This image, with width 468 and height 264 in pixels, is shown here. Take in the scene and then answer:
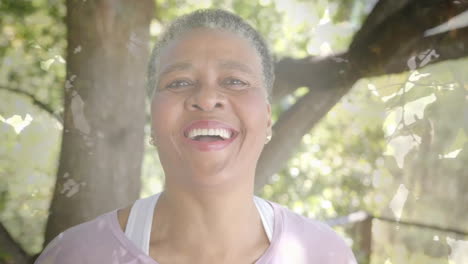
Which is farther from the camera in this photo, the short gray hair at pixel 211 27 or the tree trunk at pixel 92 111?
the tree trunk at pixel 92 111

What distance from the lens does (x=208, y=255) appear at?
1152 millimetres

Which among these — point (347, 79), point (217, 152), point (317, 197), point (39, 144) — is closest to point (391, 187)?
point (317, 197)

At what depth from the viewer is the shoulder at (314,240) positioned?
3.91 ft

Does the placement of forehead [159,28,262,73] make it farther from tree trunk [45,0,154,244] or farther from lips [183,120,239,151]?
tree trunk [45,0,154,244]

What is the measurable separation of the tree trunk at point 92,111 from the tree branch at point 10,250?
87 mm

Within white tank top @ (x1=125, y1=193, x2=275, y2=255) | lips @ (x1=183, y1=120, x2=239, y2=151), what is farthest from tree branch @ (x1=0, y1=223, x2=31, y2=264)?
lips @ (x1=183, y1=120, x2=239, y2=151)

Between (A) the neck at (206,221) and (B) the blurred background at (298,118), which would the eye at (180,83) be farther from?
(B) the blurred background at (298,118)

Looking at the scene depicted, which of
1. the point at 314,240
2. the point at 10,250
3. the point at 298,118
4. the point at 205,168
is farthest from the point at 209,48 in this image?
the point at 10,250

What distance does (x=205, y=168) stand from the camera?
1.07m

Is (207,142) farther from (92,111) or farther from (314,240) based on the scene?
(92,111)

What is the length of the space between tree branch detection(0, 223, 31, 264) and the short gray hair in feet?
2.28

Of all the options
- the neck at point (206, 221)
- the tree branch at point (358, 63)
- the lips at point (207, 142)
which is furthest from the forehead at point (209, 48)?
the tree branch at point (358, 63)

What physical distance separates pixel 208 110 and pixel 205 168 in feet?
0.45

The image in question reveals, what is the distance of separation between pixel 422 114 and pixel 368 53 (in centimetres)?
31
